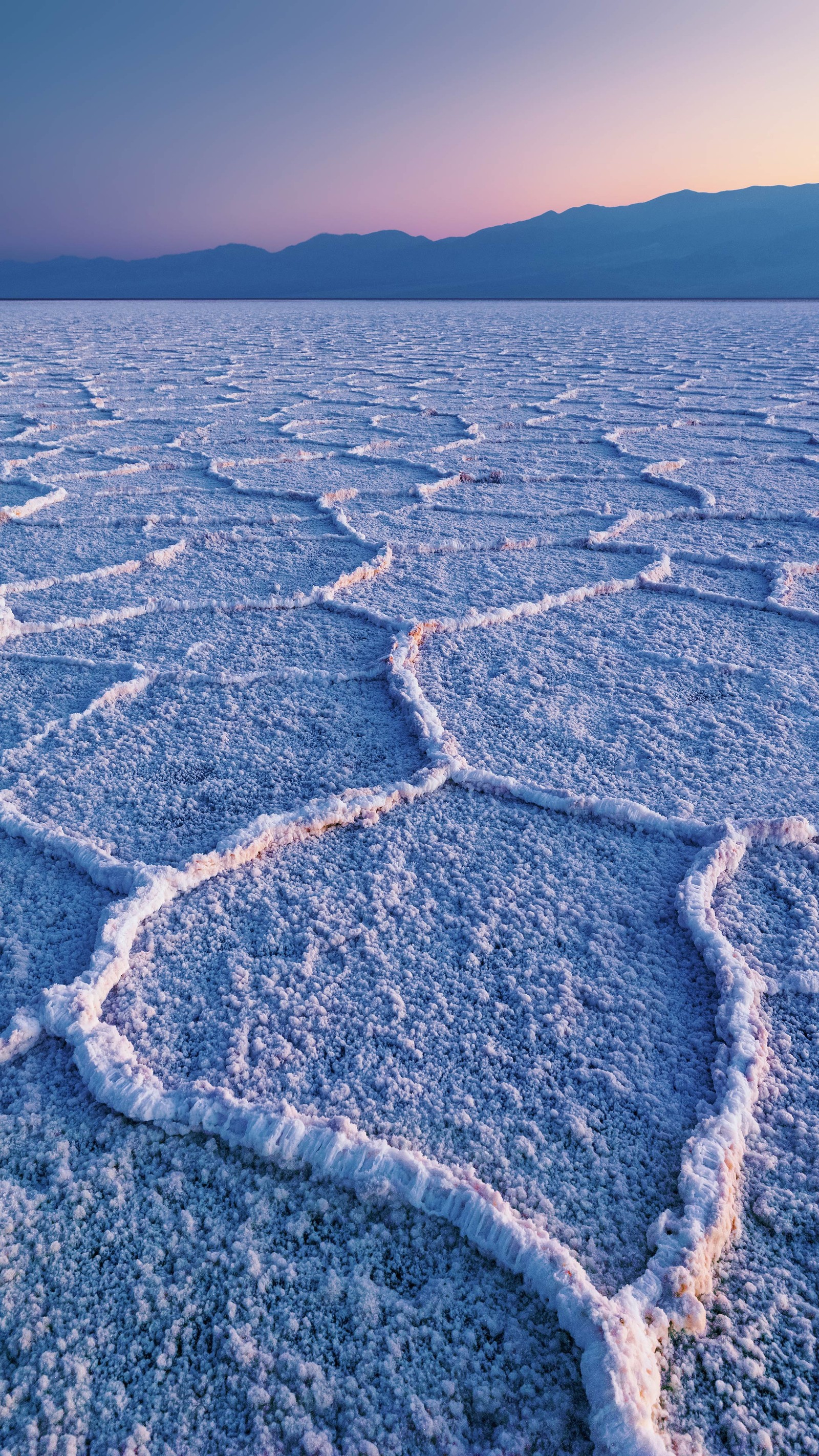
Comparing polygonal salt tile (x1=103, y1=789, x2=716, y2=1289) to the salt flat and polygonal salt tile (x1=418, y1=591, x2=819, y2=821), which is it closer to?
the salt flat

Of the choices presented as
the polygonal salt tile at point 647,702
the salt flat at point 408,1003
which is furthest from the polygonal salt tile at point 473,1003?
the polygonal salt tile at point 647,702

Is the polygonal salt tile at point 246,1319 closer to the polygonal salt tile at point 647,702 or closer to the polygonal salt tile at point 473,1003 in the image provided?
the polygonal salt tile at point 473,1003

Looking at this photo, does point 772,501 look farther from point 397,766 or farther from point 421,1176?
point 421,1176

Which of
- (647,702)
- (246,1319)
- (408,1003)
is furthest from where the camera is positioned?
(647,702)

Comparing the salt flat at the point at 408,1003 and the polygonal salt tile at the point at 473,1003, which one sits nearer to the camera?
the salt flat at the point at 408,1003

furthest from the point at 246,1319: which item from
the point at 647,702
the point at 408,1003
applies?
the point at 647,702

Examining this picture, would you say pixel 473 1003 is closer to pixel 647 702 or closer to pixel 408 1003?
pixel 408 1003

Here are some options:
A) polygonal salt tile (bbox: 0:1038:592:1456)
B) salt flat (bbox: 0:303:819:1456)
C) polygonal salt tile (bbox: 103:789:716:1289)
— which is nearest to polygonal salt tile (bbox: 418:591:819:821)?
salt flat (bbox: 0:303:819:1456)

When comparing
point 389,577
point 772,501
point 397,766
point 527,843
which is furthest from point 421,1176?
point 772,501
